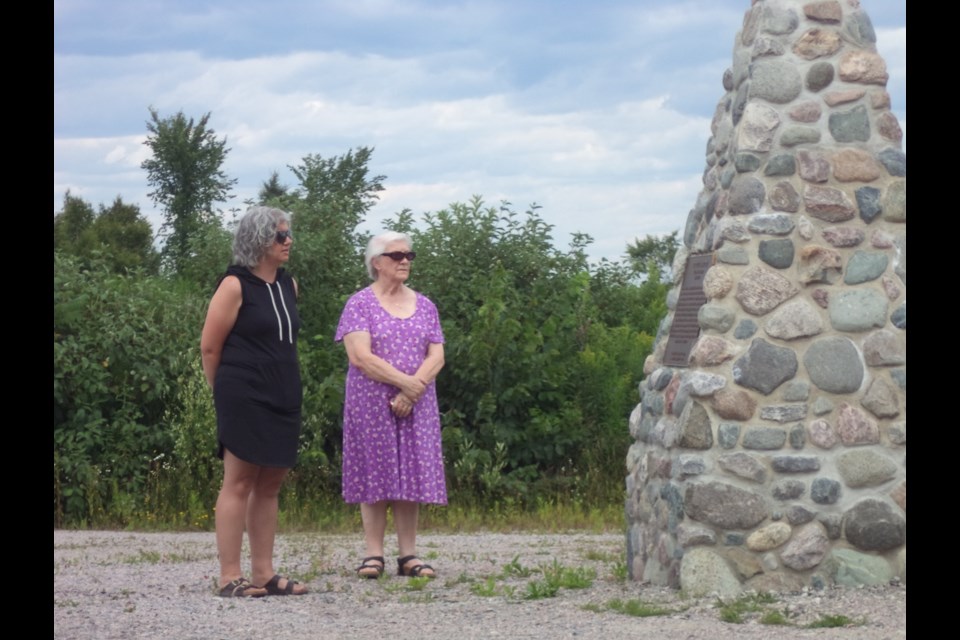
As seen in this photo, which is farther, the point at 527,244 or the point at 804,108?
the point at 527,244

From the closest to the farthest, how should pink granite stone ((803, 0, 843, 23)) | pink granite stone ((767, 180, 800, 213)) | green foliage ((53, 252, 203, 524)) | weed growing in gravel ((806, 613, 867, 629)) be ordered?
weed growing in gravel ((806, 613, 867, 629))
pink granite stone ((767, 180, 800, 213))
pink granite stone ((803, 0, 843, 23))
green foliage ((53, 252, 203, 524))

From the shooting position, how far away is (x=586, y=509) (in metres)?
12.3

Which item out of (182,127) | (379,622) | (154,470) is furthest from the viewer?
(182,127)

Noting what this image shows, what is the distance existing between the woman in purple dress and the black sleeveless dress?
0.84m

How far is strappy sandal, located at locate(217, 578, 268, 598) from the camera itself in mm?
7273

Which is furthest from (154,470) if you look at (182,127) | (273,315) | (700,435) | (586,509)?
(182,127)

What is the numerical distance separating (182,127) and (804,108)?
2906cm

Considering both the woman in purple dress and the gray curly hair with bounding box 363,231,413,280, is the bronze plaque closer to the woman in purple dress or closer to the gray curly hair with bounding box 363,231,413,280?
the woman in purple dress

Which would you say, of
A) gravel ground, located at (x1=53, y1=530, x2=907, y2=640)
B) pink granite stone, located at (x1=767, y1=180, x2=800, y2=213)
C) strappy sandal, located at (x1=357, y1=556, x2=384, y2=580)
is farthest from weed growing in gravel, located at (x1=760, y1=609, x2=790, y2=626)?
strappy sandal, located at (x1=357, y1=556, x2=384, y2=580)

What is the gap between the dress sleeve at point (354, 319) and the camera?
312 inches

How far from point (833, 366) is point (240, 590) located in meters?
3.41

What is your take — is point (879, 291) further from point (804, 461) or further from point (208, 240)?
point (208, 240)

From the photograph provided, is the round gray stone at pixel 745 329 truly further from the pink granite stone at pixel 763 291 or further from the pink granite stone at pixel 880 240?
the pink granite stone at pixel 880 240

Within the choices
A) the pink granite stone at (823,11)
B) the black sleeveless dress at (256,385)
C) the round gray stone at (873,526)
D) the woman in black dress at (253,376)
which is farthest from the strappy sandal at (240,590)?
the pink granite stone at (823,11)
